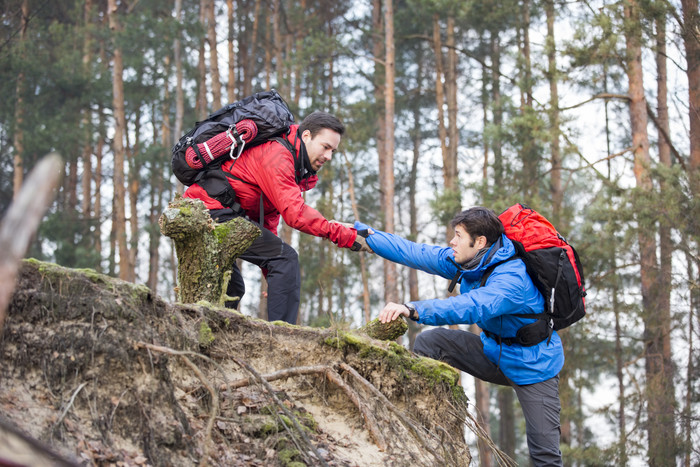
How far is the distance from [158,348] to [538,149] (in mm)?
15311

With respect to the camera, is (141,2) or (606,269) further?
(141,2)

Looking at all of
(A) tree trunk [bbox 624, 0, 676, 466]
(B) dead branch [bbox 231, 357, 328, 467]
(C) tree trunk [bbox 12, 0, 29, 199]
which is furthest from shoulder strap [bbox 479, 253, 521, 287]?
(C) tree trunk [bbox 12, 0, 29, 199]

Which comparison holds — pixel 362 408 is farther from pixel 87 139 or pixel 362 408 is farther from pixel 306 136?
pixel 87 139

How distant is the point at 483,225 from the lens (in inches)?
189

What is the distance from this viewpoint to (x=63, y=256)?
20297mm

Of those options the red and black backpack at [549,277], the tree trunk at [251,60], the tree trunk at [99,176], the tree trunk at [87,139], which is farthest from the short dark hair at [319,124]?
the tree trunk at [251,60]

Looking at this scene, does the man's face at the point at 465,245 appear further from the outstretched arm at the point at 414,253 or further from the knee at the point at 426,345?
the knee at the point at 426,345

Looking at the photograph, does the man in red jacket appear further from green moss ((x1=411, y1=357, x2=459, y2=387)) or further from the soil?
green moss ((x1=411, y1=357, x2=459, y2=387))

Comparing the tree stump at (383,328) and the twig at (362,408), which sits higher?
the tree stump at (383,328)

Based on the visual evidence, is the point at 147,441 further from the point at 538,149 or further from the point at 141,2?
the point at 141,2

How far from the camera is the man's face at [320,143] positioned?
530 cm

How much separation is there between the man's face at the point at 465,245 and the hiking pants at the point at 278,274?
125cm

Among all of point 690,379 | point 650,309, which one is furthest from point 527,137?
point 690,379

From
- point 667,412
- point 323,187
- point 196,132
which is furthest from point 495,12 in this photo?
point 196,132
